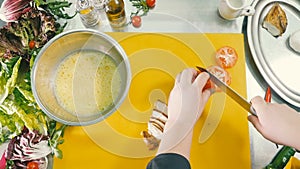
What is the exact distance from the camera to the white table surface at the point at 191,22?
108 cm

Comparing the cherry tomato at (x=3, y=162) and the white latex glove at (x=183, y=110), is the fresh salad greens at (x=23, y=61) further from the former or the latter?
the white latex glove at (x=183, y=110)

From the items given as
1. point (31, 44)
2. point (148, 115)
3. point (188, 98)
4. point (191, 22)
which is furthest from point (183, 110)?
point (31, 44)

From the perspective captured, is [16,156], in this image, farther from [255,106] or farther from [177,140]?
[255,106]

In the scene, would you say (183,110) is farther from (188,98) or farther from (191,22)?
(191,22)

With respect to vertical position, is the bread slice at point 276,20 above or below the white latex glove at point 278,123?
above

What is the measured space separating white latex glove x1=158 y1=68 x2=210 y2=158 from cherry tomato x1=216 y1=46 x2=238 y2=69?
0.40ft

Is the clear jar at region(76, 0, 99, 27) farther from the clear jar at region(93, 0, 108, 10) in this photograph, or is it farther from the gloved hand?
the gloved hand

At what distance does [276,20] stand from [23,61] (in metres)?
0.65

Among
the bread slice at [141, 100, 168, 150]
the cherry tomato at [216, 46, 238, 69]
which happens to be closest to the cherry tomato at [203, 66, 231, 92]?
the cherry tomato at [216, 46, 238, 69]

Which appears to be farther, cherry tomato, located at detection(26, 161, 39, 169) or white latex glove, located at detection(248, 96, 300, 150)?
cherry tomato, located at detection(26, 161, 39, 169)

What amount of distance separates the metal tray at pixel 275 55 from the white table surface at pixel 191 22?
2cm

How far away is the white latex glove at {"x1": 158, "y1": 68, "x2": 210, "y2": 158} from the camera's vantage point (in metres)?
0.90

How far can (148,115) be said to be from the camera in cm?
103

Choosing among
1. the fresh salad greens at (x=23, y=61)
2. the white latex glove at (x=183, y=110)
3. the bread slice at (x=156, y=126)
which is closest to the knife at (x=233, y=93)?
the white latex glove at (x=183, y=110)
